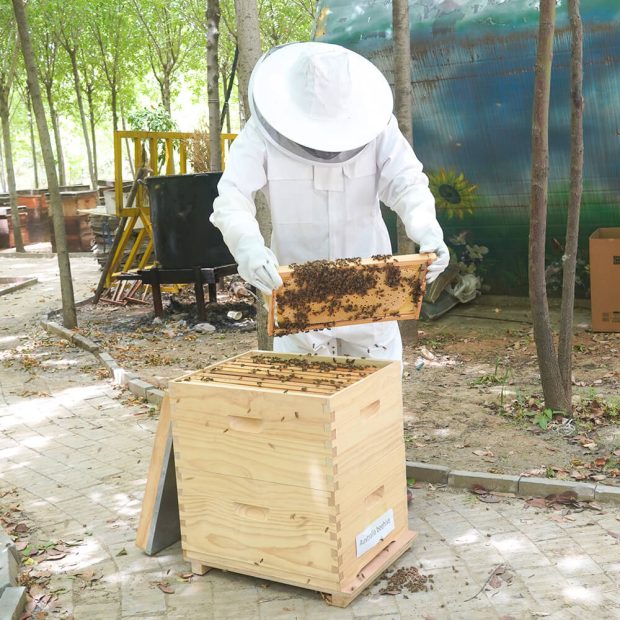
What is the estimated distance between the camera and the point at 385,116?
3559 mm

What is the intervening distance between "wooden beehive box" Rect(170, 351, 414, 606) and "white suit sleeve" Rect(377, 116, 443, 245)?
687 mm

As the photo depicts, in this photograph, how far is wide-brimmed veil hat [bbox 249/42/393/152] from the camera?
3.45 meters

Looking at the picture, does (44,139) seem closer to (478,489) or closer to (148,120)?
(478,489)

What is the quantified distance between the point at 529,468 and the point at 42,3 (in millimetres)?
18038

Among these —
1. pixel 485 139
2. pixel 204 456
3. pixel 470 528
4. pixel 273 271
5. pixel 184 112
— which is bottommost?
pixel 470 528

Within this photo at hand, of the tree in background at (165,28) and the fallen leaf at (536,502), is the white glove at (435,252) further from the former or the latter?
the tree in background at (165,28)

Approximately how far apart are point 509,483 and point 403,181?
5.44 feet

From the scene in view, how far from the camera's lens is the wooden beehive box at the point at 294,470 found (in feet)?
10.1

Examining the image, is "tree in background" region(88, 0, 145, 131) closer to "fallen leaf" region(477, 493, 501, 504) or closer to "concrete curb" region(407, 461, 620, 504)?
"concrete curb" region(407, 461, 620, 504)

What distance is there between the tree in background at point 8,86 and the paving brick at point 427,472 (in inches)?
584

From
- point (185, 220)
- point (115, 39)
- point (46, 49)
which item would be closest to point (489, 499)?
point (185, 220)

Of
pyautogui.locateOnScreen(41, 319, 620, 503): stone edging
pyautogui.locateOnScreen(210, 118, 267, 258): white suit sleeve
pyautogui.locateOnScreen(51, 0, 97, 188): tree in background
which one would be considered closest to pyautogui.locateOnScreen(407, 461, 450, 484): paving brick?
pyautogui.locateOnScreen(41, 319, 620, 503): stone edging

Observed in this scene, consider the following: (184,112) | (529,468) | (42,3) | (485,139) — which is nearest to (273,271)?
(529,468)

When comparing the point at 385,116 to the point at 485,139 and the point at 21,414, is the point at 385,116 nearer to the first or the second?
the point at 21,414
